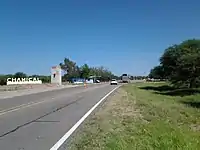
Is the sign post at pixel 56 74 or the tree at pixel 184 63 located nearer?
the tree at pixel 184 63

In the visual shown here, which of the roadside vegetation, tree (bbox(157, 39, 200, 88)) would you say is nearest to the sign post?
the roadside vegetation

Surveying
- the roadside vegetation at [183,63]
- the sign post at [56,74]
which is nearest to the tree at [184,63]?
the roadside vegetation at [183,63]

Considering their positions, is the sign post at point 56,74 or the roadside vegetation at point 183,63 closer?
the roadside vegetation at point 183,63

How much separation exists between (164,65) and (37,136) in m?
64.9

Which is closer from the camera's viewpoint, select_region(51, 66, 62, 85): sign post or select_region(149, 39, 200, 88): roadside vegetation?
select_region(149, 39, 200, 88): roadside vegetation

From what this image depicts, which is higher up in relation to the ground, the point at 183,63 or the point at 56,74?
the point at 56,74

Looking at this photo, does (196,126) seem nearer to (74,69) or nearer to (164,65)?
(164,65)

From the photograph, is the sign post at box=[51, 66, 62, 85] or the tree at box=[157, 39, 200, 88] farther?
the sign post at box=[51, 66, 62, 85]

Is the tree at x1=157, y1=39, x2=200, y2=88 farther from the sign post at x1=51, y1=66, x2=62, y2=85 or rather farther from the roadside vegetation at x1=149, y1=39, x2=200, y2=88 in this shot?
the sign post at x1=51, y1=66, x2=62, y2=85

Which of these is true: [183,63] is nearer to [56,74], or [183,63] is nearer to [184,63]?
[184,63]

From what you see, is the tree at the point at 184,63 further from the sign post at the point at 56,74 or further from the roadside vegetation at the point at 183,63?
the sign post at the point at 56,74

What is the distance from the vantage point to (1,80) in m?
97.6

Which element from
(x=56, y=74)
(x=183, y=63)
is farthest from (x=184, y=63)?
(x=56, y=74)

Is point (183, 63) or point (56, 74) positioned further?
point (56, 74)
